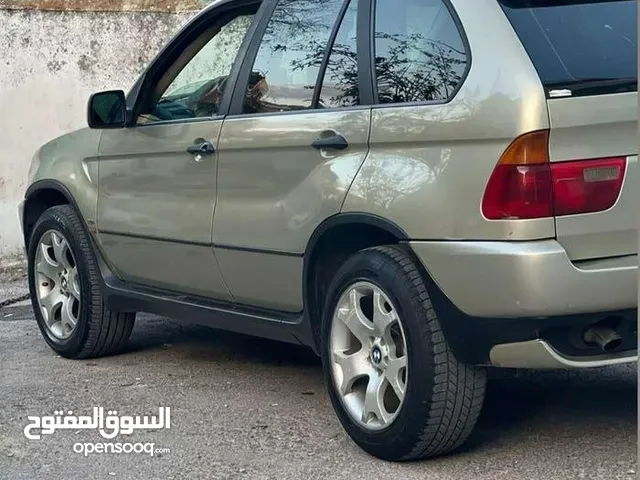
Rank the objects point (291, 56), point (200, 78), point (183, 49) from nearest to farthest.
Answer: point (291, 56)
point (200, 78)
point (183, 49)

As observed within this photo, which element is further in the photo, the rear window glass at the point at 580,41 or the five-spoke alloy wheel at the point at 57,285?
the five-spoke alloy wheel at the point at 57,285

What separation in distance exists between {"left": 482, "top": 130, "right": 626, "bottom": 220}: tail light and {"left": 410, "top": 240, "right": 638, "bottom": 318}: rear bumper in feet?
0.40

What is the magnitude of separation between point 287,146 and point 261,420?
3.90ft

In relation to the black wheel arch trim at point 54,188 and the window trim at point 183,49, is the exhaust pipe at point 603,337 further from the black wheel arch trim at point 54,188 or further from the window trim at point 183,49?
the black wheel arch trim at point 54,188

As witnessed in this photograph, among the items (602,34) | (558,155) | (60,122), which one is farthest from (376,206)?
(60,122)

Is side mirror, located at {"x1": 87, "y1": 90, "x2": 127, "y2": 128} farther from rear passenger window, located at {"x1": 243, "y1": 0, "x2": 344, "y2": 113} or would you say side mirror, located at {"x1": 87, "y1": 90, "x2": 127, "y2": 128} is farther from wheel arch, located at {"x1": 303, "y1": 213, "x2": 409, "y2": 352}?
wheel arch, located at {"x1": 303, "y1": 213, "x2": 409, "y2": 352}

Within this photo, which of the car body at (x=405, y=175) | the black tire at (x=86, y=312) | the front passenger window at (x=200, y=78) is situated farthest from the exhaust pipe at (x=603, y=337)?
the black tire at (x=86, y=312)

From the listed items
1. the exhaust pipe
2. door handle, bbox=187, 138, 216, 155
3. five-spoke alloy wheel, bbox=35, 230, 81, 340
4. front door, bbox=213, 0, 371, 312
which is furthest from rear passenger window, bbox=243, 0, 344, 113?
five-spoke alloy wheel, bbox=35, 230, 81, 340

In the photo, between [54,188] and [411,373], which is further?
[54,188]

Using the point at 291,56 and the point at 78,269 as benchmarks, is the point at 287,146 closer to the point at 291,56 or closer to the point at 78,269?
the point at 291,56

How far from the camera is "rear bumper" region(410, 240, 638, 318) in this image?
3.59 metres

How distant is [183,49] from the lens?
218 inches

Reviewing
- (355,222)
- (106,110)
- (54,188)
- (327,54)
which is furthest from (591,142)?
(54,188)

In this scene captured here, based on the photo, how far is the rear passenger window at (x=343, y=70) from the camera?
4.33m
